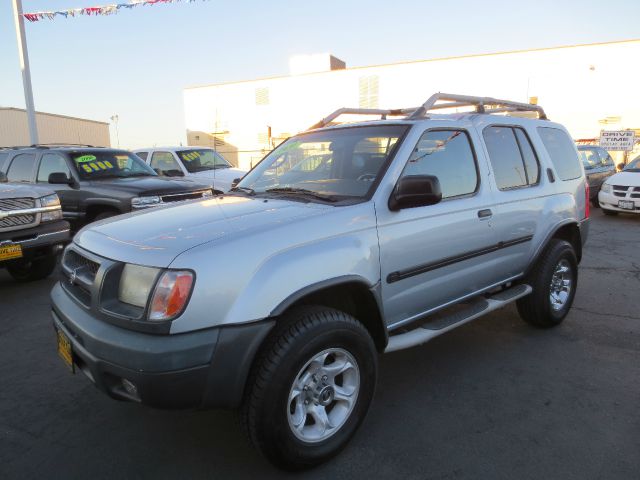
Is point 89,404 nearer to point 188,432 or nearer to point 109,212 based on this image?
point 188,432

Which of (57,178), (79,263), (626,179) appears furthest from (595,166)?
(79,263)

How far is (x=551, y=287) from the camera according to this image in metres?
4.25

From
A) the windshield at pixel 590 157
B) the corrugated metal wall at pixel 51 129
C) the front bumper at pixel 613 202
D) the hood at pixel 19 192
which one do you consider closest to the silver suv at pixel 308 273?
the hood at pixel 19 192

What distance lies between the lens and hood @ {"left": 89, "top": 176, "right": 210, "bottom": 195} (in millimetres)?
7041

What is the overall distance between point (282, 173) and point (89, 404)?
2.10m

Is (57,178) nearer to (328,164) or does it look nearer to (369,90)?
(328,164)

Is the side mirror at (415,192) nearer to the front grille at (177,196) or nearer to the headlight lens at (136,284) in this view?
the headlight lens at (136,284)

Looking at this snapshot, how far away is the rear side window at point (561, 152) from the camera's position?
4328 mm

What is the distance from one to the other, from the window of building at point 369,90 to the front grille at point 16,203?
25.1 metres

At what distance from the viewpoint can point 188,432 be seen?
2.86m

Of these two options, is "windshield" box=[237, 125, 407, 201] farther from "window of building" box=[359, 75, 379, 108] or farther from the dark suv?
"window of building" box=[359, 75, 379, 108]

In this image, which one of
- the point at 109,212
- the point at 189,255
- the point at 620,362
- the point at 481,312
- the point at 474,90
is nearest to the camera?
the point at 189,255

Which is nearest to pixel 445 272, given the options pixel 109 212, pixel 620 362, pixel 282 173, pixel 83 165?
pixel 282 173

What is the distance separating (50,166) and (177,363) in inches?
281
